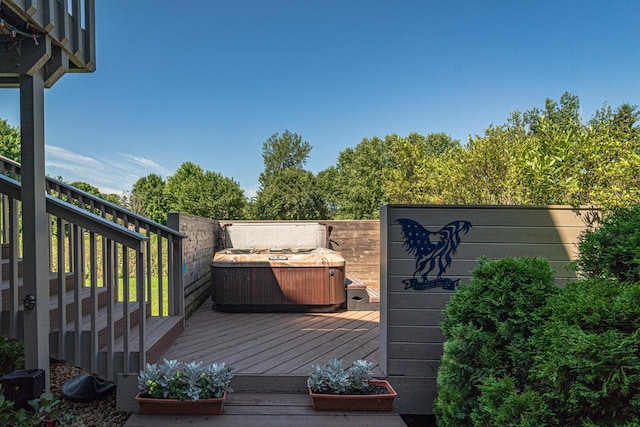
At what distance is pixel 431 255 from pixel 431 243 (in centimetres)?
9

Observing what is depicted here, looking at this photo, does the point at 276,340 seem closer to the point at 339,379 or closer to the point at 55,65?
the point at 339,379

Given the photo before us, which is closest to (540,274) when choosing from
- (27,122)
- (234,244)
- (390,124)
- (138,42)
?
(27,122)

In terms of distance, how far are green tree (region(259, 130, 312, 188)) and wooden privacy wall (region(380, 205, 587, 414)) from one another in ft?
73.5

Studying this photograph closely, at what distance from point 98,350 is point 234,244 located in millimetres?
3182

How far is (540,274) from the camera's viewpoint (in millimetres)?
1800

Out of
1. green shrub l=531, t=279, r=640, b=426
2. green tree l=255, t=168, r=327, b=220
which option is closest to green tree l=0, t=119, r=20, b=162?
green tree l=255, t=168, r=327, b=220

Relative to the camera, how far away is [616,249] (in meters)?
1.56

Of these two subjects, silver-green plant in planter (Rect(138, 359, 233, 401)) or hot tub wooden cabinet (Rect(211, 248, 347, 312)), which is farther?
hot tub wooden cabinet (Rect(211, 248, 347, 312))

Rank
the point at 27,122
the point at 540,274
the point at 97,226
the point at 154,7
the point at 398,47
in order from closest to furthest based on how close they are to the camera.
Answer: the point at 540,274 → the point at 27,122 → the point at 97,226 → the point at 154,7 → the point at 398,47

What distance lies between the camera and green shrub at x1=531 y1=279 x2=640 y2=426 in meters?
1.18

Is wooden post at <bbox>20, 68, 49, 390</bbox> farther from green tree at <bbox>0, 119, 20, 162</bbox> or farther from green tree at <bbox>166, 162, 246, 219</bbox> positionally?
green tree at <bbox>0, 119, 20, 162</bbox>

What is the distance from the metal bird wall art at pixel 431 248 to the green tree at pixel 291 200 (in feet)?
52.1

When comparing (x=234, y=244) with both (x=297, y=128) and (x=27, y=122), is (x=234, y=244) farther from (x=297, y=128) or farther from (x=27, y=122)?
(x=297, y=128)

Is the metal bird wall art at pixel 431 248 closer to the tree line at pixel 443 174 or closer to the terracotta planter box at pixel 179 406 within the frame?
the tree line at pixel 443 174
